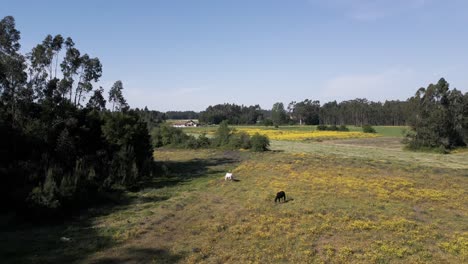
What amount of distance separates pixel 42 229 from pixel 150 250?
6119mm

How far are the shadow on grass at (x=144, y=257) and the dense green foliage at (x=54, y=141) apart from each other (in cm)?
643

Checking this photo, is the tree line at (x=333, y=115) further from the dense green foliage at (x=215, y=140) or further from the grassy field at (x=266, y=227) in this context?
the grassy field at (x=266, y=227)

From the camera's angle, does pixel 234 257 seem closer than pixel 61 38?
Yes

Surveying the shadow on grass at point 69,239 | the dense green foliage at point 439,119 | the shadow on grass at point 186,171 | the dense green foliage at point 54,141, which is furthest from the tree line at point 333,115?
the shadow on grass at point 69,239

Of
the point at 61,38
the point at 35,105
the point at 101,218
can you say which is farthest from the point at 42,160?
the point at 61,38

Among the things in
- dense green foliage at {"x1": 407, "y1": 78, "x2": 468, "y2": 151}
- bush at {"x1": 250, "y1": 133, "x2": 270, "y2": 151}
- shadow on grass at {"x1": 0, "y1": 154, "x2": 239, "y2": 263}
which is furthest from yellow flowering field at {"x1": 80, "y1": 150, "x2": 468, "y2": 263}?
dense green foliage at {"x1": 407, "y1": 78, "x2": 468, "y2": 151}

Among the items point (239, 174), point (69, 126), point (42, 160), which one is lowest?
point (239, 174)

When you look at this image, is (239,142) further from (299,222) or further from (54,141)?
(299,222)

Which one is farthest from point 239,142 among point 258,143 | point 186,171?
point 186,171

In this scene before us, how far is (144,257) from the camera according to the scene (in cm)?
1191

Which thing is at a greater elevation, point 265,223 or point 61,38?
point 61,38

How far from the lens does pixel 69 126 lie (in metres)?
25.8

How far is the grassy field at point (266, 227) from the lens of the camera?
12.1m

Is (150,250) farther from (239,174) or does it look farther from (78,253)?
(239,174)
